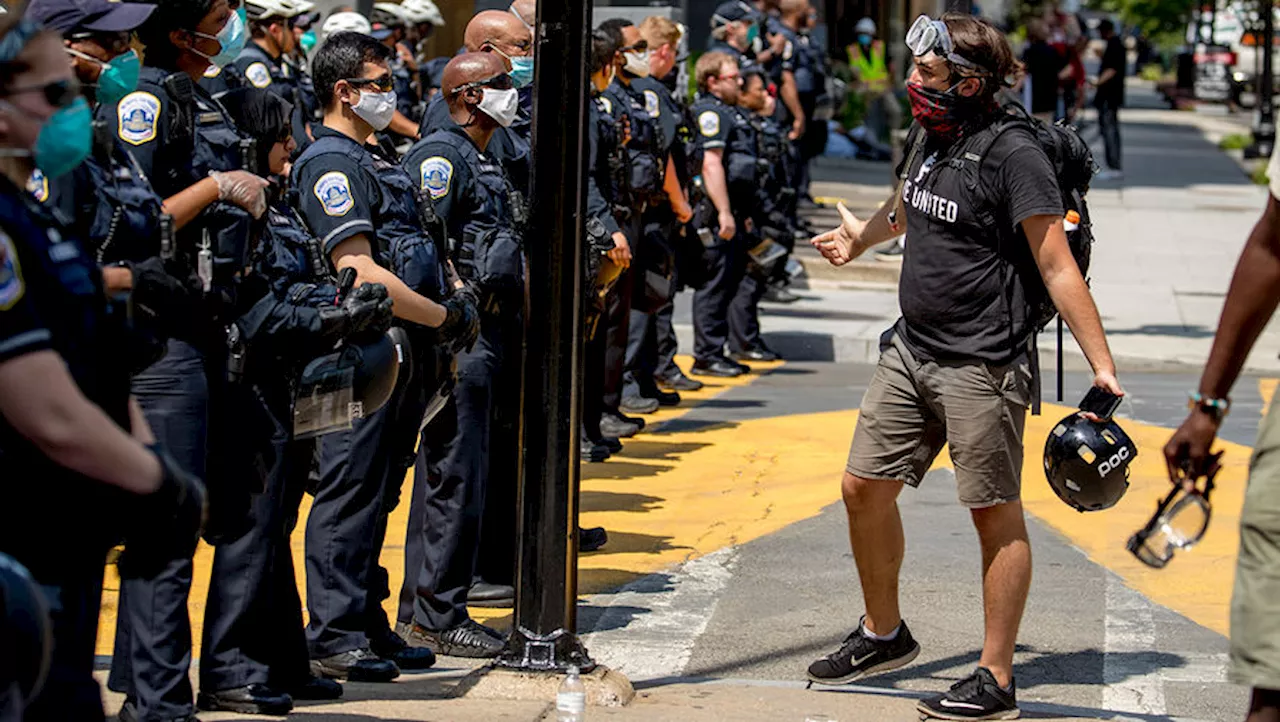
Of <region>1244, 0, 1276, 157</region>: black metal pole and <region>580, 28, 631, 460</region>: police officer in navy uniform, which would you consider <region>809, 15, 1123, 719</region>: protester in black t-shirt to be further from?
<region>1244, 0, 1276, 157</region>: black metal pole

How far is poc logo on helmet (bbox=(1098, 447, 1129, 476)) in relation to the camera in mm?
5602

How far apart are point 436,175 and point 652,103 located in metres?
4.71

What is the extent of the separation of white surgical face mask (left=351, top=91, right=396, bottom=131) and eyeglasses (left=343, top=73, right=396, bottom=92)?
23 millimetres

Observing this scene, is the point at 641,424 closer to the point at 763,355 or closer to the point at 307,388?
the point at 763,355

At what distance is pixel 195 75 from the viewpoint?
5.68 m

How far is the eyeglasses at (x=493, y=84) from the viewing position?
6.75 metres

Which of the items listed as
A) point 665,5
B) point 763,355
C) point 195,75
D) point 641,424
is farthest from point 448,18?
point 195,75

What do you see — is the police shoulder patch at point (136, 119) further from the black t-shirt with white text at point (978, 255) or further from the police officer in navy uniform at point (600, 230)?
the police officer in navy uniform at point (600, 230)

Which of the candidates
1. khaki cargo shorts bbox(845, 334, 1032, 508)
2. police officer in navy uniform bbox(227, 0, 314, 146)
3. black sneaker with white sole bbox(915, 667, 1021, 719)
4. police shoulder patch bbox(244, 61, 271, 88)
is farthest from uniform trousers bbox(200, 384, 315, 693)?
police shoulder patch bbox(244, 61, 271, 88)

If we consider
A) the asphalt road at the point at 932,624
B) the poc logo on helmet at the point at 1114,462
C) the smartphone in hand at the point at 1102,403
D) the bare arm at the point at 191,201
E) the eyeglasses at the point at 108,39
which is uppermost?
the eyeglasses at the point at 108,39

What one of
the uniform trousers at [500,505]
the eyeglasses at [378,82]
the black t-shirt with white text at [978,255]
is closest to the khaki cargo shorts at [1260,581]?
the black t-shirt with white text at [978,255]

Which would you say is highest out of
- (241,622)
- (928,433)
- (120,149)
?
(120,149)

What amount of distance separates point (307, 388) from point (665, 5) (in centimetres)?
1521

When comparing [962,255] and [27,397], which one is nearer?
[27,397]
